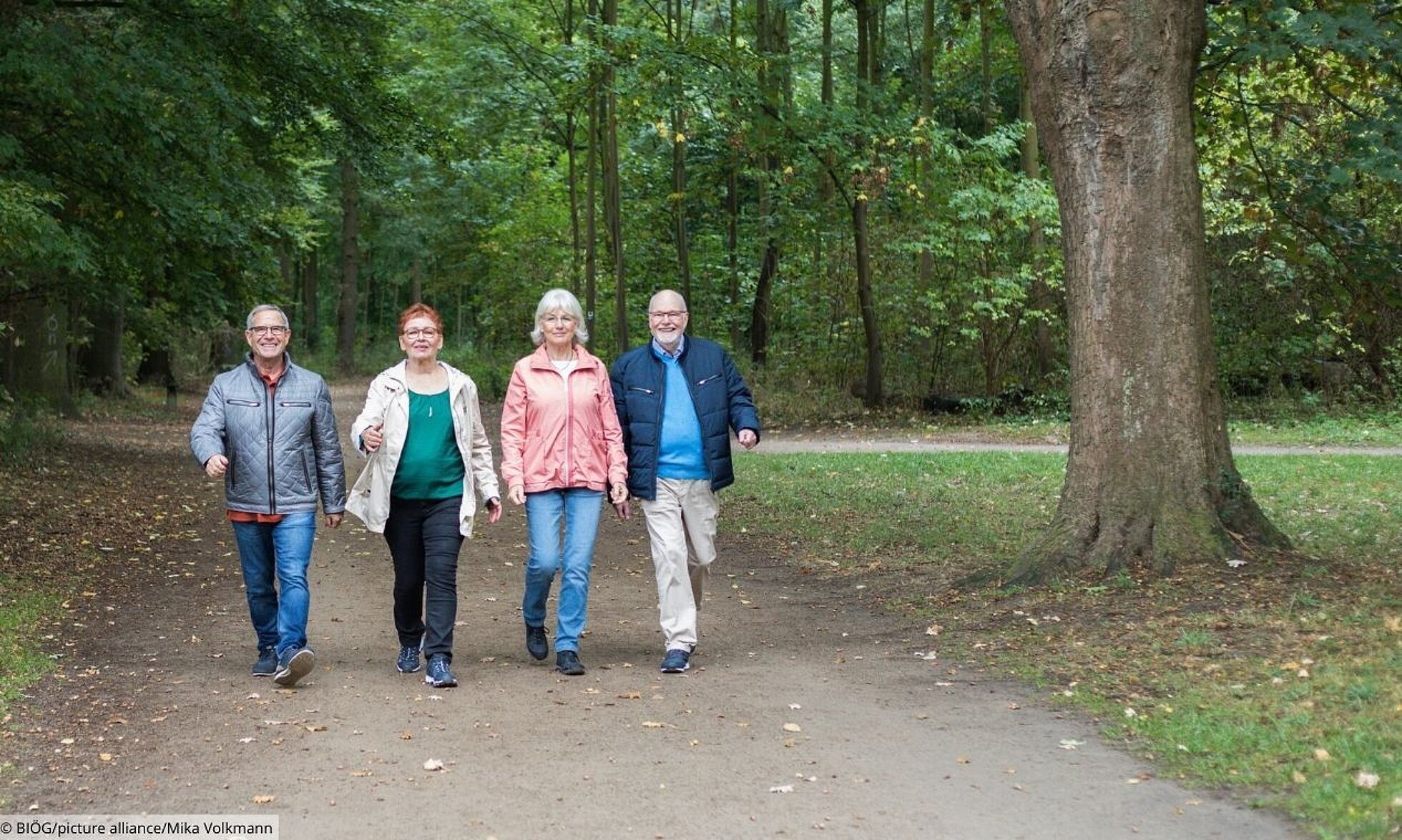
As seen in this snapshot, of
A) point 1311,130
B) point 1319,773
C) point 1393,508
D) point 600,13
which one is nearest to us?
point 1319,773

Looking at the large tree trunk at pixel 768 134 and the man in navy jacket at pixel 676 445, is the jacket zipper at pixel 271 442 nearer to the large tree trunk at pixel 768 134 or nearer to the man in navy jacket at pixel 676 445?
the man in navy jacket at pixel 676 445

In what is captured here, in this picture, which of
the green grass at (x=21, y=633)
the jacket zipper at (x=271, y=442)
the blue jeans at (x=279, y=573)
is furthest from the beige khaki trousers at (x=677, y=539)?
the green grass at (x=21, y=633)

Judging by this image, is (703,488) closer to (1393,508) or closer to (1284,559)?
(1284,559)

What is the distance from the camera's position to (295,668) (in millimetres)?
7164

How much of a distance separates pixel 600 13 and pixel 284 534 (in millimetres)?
22242

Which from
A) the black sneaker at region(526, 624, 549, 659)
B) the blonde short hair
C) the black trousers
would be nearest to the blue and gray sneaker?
the black trousers

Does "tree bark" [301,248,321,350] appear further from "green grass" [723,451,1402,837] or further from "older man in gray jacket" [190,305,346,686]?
"older man in gray jacket" [190,305,346,686]

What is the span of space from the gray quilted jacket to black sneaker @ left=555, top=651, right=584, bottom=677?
1375 millimetres

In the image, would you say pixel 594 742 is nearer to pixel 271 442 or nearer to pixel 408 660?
pixel 408 660

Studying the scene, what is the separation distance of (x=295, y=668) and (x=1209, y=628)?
468cm

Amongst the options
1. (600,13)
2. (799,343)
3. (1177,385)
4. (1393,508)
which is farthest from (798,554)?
(600,13)

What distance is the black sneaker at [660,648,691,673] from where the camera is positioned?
7719 millimetres

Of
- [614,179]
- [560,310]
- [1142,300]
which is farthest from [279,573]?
[614,179]

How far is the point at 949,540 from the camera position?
12.1 metres
